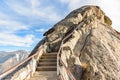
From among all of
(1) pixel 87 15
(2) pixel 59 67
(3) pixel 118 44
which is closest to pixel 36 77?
(2) pixel 59 67

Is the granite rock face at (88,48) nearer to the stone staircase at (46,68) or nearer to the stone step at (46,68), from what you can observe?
the stone staircase at (46,68)

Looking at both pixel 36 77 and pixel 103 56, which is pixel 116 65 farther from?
pixel 36 77

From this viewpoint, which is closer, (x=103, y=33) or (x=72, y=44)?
(x=72, y=44)

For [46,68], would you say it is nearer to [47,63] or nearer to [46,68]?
[46,68]

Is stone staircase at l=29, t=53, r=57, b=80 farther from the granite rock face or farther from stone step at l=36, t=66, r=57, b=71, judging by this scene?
the granite rock face

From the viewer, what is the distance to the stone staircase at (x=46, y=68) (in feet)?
53.7

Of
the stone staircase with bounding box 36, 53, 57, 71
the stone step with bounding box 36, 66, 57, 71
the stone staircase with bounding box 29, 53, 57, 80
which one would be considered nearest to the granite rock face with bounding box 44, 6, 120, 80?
the stone staircase with bounding box 36, 53, 57, 71

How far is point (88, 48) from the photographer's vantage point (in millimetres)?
27781

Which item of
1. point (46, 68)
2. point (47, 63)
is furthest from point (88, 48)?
point (46, 68)

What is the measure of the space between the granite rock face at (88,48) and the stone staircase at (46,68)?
148 centimetres

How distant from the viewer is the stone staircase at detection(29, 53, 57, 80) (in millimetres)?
16353

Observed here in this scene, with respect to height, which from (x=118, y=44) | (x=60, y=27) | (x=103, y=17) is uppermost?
(x=103, y=17)

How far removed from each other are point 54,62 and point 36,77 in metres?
3.95

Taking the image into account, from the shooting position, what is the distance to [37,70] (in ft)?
62.3
